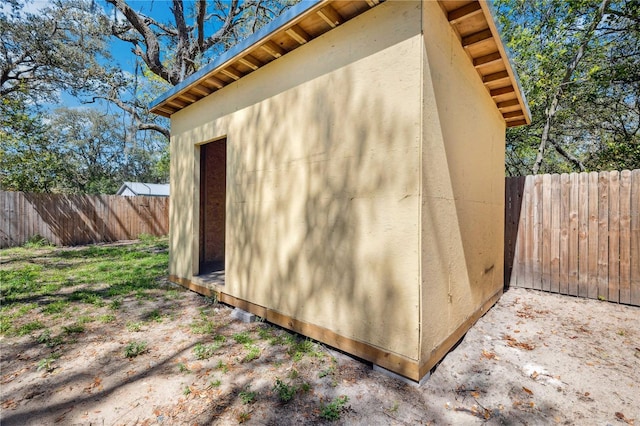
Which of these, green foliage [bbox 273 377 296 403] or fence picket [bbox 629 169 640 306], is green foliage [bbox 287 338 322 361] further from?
fence picket [bbox 629 169 640 306]

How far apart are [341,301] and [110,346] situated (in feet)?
8.39

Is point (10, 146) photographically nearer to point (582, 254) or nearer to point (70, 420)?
point (70, 420)

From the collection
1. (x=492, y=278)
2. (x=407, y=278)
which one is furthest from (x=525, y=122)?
(x=407, y=278)

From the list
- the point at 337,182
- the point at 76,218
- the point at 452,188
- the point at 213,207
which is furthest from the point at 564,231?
the point at 76,218

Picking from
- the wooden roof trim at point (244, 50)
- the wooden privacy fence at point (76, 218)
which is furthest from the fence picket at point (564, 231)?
the wooden privacy fence at point (76, 218)

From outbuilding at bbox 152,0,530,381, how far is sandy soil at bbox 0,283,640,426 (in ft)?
0.74

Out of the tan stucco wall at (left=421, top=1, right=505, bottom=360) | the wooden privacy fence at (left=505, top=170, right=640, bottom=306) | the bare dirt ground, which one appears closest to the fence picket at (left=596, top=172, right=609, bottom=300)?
the wooden privacy fence at (left=505, top=170, right=640, bottom=306)

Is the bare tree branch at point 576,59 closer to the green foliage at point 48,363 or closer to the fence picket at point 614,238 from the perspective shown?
the fence picket at point 614,238

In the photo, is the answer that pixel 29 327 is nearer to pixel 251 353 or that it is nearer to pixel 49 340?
pixel 49 340

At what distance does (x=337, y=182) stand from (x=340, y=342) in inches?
60.4

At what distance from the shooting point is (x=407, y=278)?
220cm

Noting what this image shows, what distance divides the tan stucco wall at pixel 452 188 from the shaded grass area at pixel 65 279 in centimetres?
445

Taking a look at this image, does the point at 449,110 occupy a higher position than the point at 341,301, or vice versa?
the point at 449,110

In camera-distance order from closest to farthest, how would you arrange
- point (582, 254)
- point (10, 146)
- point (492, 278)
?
point (492, 278)
point (582, 254)
point (10, 146)
